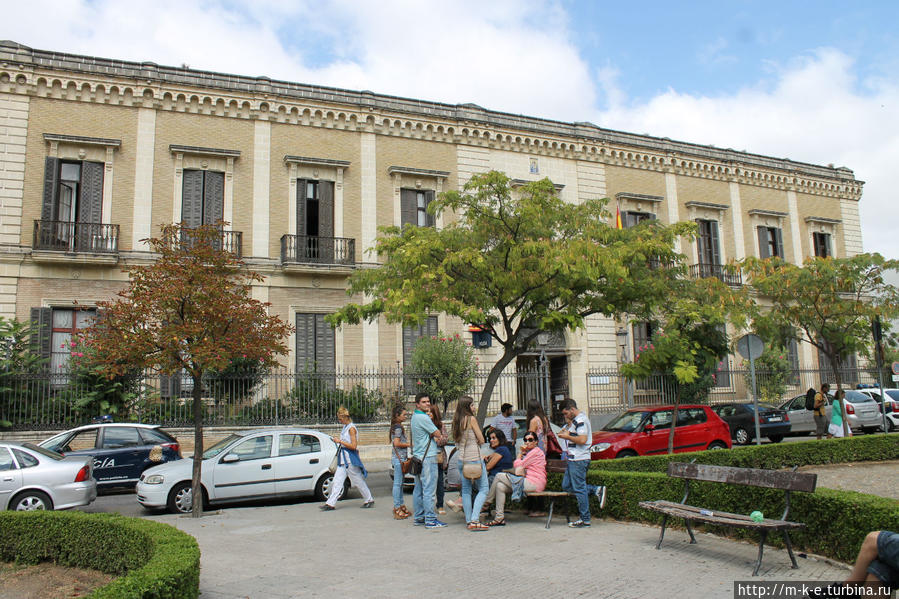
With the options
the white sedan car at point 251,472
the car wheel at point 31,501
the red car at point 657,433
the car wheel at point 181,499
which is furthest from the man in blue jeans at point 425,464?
the red car at point 657,433

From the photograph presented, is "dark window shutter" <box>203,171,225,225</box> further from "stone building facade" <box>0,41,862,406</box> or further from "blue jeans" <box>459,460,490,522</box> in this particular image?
"blue jeans" <box>459,460,490,522</box>

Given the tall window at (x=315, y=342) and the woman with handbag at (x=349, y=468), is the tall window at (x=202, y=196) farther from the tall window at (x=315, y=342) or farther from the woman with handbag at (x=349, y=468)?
the woman with handbag at (x=349, y=468)

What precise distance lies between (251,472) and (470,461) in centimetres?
478

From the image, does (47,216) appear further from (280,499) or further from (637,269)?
(637,269)

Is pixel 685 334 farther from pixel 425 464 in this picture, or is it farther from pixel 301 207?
pixel 301 207

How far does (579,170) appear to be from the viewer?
25766 millimetres

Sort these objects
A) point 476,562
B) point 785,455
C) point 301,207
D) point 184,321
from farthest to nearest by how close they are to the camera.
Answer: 1. point 301,207
2. point 785,455
3. point 184,321
4. point 476,562

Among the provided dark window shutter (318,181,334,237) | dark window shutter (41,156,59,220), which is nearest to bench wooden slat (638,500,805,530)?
dark window shutter (318,181,334,237)

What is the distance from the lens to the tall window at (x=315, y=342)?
2152cm

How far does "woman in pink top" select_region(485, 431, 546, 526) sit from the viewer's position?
9133 millimetres

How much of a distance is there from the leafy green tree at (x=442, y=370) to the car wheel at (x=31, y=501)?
1050cm

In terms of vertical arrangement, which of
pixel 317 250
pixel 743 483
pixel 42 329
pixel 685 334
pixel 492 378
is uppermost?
pixel 317 250

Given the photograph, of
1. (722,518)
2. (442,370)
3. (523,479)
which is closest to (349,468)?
(523,479)

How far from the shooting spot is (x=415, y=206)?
2356 cm
